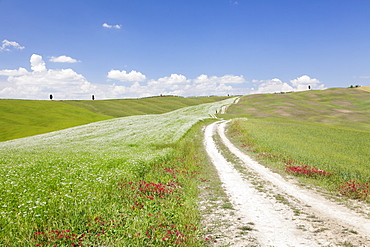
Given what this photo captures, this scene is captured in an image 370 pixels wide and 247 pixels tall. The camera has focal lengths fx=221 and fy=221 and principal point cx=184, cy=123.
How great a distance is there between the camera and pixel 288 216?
994cm

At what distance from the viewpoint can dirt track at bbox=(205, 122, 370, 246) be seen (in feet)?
25.9

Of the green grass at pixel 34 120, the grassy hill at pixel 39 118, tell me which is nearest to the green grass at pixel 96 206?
the green grass at pixel 34 120

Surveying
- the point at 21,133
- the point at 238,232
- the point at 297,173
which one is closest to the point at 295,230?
the point at 238,232

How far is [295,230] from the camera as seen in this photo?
8586mm

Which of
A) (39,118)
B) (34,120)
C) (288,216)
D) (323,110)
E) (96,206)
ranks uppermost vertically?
(323,110)

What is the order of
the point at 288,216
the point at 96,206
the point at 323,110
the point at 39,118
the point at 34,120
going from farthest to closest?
1. the point at 323,110
2. the point at 39,118
3. the point at 34,120
4. the point at 96,206
5. the point at 288,216

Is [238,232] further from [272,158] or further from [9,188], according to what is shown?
[272,158]

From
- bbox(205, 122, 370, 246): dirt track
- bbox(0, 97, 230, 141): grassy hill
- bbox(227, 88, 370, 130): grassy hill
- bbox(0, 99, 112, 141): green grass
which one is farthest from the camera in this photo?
bbox(227, 88, 370, 130): grassy hill

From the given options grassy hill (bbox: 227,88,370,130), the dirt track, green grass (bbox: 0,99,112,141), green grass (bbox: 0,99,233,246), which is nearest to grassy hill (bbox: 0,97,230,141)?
green grass (bbox: 0,99,112,141)

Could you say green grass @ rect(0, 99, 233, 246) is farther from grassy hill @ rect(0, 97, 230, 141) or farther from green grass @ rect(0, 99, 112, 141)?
grassy hill @ rect(0, 97, 230, 141)

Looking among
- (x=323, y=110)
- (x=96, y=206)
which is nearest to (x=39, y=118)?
(x=96, y=206)

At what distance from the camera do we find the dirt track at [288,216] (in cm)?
789

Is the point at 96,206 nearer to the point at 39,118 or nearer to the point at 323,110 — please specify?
the point at 39,118

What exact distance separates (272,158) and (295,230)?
14.2m
